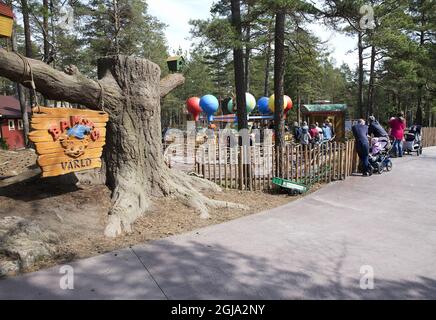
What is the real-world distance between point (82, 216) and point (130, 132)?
1789mm

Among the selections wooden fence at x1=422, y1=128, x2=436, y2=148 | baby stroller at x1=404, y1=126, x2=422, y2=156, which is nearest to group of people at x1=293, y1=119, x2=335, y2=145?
baby stroller at x1=404, y1=126, x2=422, y2=156

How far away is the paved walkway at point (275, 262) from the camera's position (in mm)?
3740

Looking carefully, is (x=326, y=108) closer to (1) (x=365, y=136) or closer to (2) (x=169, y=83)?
(1) (x=365, y=136)

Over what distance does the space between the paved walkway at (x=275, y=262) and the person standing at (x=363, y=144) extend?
3691 millimetres

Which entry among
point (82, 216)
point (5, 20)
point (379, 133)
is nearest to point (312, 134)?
point (379, 133)

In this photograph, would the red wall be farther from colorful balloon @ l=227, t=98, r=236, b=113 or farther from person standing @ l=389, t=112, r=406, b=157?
person standing @ l=389, t=112, r=406, b=157

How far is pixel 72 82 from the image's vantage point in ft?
18.6

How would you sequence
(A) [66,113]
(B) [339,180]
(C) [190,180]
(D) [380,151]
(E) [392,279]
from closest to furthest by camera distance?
1. (E) [392,279]
2. (A) [66,113]
3. (C) [190,180]
4. (B) [339,180]
5. (D) [380,151]

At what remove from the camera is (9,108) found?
28828mm

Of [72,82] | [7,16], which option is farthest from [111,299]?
[7,16]

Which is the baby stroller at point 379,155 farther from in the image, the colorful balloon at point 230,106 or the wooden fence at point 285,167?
the colorful balloon at point 230,106
